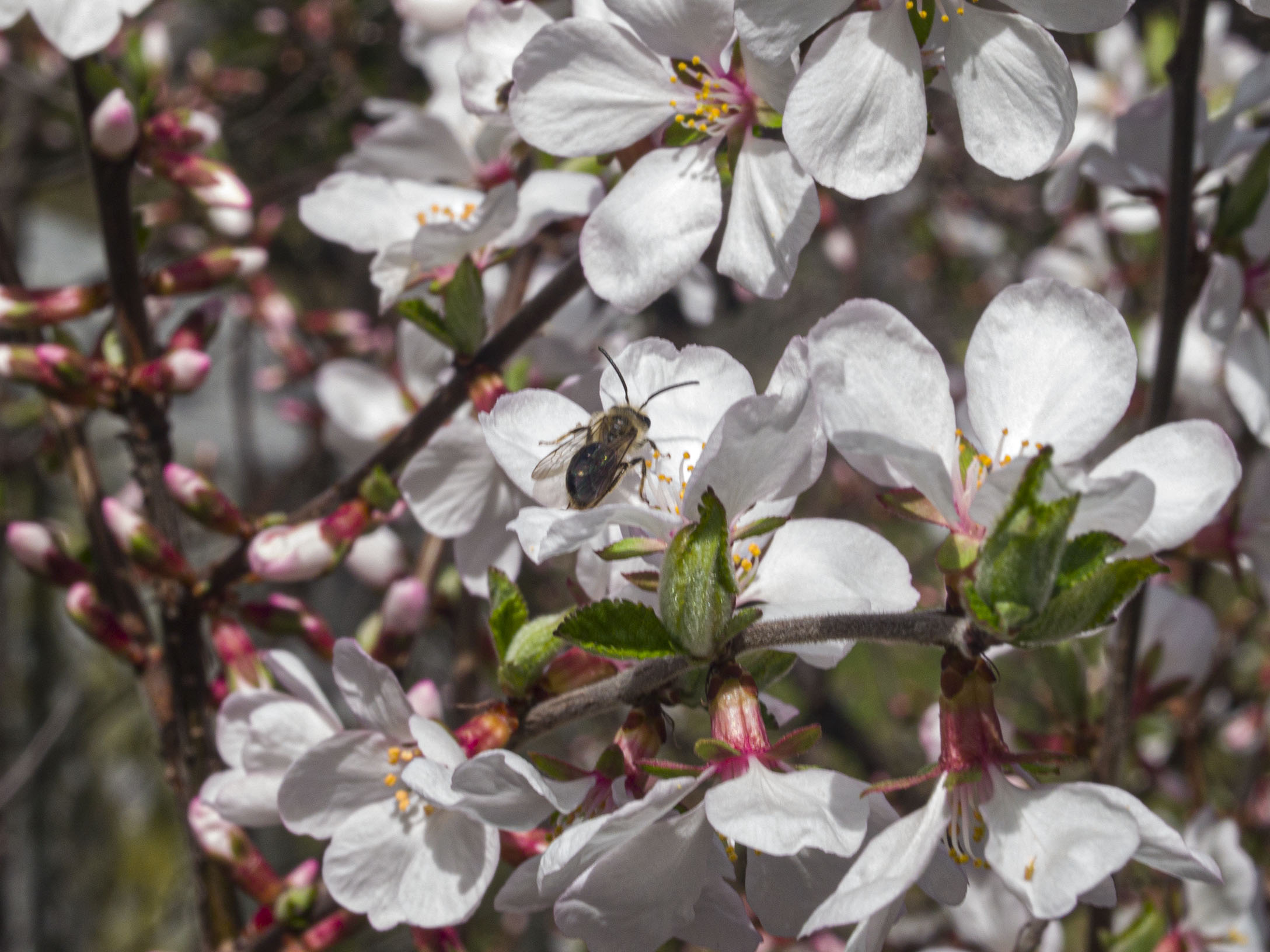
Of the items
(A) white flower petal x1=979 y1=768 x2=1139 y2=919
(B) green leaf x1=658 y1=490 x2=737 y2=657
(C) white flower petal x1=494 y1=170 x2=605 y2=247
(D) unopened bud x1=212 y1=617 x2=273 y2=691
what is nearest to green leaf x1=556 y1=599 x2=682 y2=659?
(B) green leaf x1=658 y1=490 x2=737 y2=657

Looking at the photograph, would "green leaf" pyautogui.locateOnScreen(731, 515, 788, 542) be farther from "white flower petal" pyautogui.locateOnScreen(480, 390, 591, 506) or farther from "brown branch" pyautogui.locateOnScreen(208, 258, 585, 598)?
"brown branch" pyautogui.locateOnScreen(208, 258, 585, 598)

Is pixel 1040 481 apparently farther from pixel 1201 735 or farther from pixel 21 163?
pixel 21 163

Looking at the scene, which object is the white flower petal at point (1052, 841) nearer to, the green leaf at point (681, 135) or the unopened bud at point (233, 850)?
the green leaf at point (681, 135)

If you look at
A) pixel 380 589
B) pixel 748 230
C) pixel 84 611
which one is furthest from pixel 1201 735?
pixel 84 611

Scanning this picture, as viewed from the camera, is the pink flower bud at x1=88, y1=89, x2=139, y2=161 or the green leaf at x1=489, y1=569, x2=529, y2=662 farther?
the pink flower bud at x1=88, y1=89, x2=139, y2=161

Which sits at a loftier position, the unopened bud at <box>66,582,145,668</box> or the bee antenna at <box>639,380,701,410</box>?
the bee antenna at <box>639,380,701,410</box>

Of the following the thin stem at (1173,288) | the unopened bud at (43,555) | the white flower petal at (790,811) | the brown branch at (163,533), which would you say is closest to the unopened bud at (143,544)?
the brown branch at (163,533)
